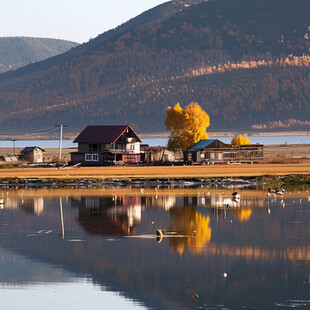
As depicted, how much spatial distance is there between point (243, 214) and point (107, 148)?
179ft

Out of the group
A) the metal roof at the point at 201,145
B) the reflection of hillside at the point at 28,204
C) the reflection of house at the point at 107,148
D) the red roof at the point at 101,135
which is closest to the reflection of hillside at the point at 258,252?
the reflection of hillside at the point at 28,204

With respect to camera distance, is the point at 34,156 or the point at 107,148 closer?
the point at 107,148

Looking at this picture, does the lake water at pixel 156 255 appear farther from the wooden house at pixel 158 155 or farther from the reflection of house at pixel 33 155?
the reflection of house at pixel 33 155

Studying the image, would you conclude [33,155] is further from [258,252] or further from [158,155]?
[258,252]

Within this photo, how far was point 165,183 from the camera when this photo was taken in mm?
67625

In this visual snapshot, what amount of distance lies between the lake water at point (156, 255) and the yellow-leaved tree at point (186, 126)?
50.3 m

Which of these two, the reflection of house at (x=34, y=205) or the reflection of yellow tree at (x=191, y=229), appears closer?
the reflection of yellow tree at (x=191, y=229)

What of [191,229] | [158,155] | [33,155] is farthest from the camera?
[158,155]

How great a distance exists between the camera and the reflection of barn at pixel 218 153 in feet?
316

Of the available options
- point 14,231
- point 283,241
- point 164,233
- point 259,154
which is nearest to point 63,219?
point 14,231

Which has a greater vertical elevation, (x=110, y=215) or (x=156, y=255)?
(x=110, y=215)

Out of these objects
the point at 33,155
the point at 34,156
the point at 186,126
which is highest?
the point at 186,126

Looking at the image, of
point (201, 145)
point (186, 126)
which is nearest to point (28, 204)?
point (201, 145)

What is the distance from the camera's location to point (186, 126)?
102062 millimetres
